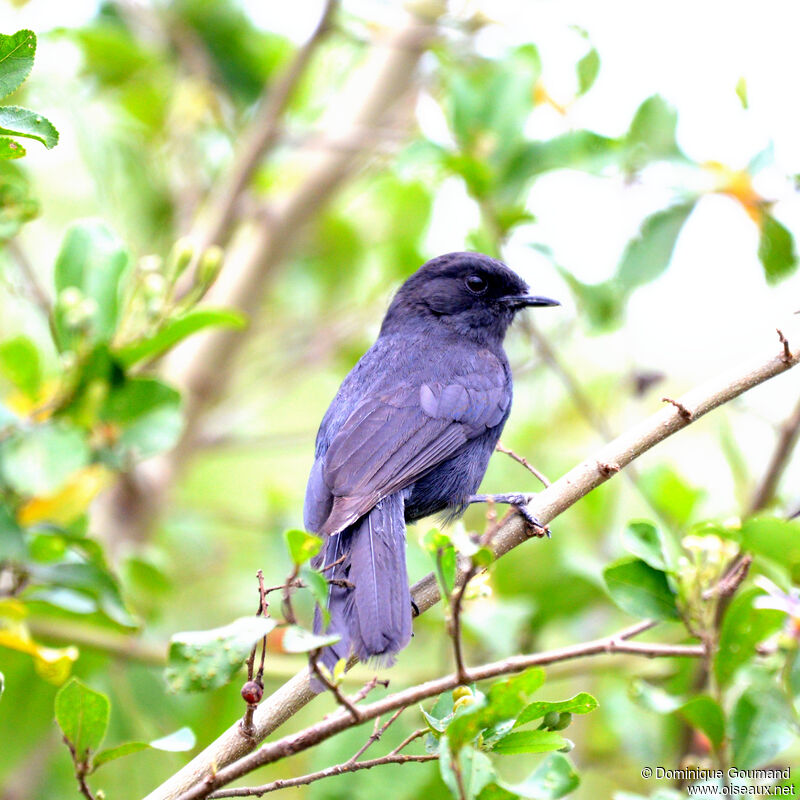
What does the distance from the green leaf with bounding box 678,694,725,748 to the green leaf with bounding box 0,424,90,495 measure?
78.7 inches

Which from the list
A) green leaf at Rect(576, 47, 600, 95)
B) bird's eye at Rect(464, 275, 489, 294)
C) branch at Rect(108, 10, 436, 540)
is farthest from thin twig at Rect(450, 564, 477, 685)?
green leaf at Rect(576, 47, 600, 95)

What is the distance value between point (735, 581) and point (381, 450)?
132 centimetres

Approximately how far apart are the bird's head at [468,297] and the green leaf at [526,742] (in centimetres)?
246

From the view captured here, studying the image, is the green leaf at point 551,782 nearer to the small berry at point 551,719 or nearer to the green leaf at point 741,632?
the small berry at point 551,719

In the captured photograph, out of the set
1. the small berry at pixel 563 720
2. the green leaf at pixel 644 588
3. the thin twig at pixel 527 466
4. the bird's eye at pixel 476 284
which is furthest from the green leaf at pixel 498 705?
the bird's eye at pixel 476 284

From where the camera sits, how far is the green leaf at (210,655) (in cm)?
205

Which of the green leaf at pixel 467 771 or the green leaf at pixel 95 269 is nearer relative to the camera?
the green leaf at pixel 467 771

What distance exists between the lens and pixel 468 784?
2.06m

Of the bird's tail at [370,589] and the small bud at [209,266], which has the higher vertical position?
the small bud at [209,266]

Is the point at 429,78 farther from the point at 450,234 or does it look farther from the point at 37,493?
the point at 37,493

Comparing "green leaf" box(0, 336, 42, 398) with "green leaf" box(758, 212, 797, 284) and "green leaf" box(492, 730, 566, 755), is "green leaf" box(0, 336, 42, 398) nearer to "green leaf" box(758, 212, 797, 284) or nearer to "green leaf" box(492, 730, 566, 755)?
"green leaf" box(492, 730, 566, 755)

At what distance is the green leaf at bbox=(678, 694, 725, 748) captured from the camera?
8.84 feet

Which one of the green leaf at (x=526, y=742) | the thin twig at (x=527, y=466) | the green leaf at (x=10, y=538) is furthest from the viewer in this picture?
the green leaf at (x=10, y=538)

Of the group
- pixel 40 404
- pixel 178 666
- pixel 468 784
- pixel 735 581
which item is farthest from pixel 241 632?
pixel 40 404
